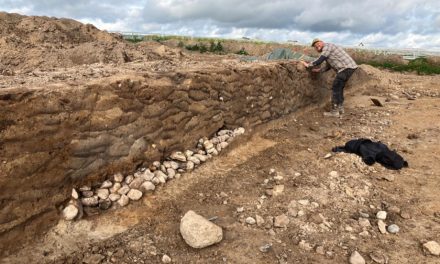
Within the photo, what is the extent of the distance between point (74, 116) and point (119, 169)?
0.73 metres

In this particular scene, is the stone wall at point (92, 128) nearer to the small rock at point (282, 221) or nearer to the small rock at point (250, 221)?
the small rock at point (250, 221)

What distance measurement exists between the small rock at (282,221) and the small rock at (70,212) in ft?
5.75

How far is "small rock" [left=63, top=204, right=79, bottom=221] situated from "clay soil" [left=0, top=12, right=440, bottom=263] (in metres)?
0.06

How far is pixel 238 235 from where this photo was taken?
334 cm

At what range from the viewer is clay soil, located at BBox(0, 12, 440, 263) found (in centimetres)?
307

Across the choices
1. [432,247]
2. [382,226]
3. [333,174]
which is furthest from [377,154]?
[432,247]

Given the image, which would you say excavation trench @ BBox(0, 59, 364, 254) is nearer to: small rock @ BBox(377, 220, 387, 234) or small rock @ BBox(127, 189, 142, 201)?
small rock @ BBox(127, 189, 142, 201)

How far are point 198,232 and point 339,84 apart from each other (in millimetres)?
Answer: 5044

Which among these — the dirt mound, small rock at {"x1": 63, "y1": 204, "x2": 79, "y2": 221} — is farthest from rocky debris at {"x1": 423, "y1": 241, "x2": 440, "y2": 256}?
the dirt mound

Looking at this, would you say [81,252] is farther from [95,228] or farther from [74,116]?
[74,116]

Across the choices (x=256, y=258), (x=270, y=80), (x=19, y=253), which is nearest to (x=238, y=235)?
(x=256, y=258)

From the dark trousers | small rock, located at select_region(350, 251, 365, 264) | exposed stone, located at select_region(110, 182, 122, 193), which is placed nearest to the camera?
small rock, located at select_region(350, 251, 365, 264)

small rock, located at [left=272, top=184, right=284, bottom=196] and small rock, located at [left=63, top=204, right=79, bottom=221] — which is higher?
small rock, located at [left=63, top=204, right=79, bottom=221]

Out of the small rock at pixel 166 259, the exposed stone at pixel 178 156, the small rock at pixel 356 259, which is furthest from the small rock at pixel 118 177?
the small rock at pixel 356 259
